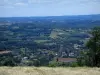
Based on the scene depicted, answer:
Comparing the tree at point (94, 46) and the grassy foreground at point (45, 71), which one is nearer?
the grassy foreground at point (45, 71)

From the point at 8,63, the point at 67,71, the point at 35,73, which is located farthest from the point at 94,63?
the point at 35,73

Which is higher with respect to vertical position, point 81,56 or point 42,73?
point 42,73

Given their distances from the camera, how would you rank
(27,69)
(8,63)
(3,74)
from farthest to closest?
1. (8,63)
2. (27,69)
3. (3,74)

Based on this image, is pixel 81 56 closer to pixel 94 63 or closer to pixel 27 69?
pixel 94 63

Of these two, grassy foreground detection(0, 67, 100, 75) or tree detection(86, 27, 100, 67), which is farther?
tree detection(86, 27, 100, 67)

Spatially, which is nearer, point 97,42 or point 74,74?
point 74,74

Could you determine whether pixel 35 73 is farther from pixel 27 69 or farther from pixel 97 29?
pixel 97 29

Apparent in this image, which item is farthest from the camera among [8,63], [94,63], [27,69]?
[94,63]

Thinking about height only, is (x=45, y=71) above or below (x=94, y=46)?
above

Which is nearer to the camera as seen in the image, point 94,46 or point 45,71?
point 45,71
